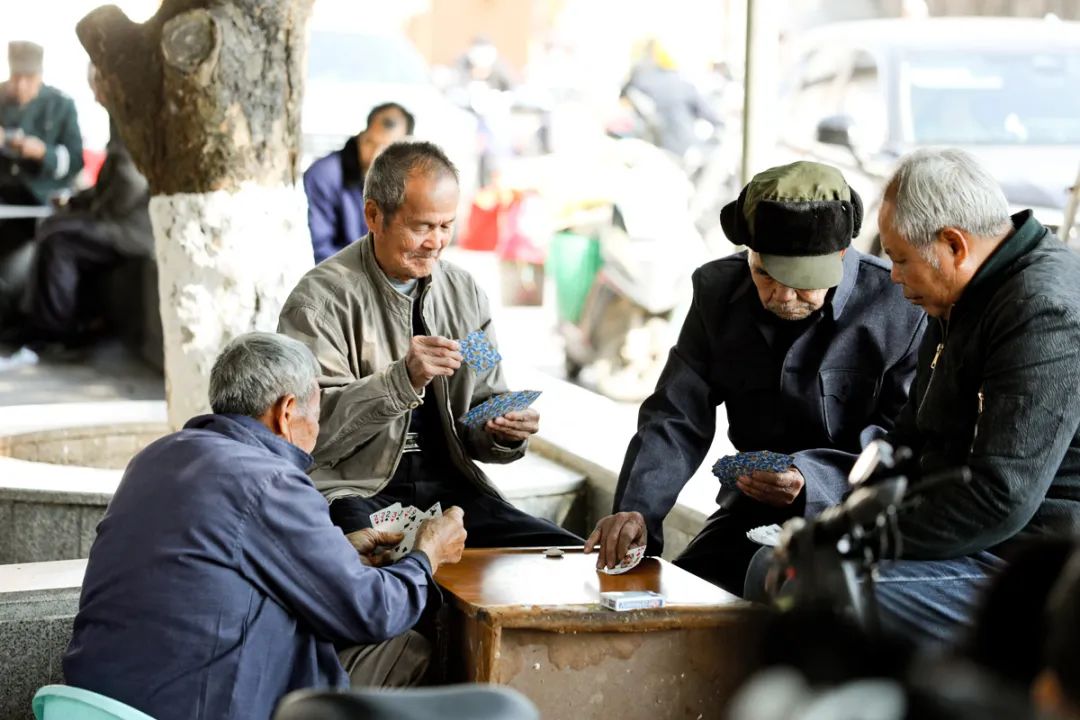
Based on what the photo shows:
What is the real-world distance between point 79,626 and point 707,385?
176 centimetres

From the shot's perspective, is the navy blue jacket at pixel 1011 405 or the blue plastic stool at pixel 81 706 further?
the navy blue jacket at pixel 1011 405

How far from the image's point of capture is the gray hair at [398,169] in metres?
3.92

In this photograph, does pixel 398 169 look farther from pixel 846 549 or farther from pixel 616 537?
pixel 846 549

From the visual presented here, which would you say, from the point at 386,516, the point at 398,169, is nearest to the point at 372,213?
the point at 398,169

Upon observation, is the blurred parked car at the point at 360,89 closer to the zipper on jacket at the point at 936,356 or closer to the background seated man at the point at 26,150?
the background seated man at the point at 26,150

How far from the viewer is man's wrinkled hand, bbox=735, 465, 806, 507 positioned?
11.4 ft

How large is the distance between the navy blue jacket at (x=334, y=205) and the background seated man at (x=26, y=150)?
4579mm

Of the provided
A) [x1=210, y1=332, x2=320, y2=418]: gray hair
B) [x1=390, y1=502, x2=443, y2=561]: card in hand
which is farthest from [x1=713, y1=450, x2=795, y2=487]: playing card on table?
[x1=210, y1=332, x2=320, y2=418]: gray hair

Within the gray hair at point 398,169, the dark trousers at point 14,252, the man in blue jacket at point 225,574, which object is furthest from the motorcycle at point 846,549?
the dark trousers at point 14,252

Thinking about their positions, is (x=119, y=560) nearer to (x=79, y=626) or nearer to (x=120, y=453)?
(x=79, y=626)

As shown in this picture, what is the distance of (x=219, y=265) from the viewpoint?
5.11 m

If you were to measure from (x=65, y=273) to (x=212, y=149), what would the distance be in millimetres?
4588

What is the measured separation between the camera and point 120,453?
19.3ft

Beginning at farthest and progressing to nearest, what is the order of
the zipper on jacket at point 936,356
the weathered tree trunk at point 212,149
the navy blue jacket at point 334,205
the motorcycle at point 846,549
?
the navy blue jacket at point 334,205 < the weathered tree trunk at point 212,149 < the zipper on jacket at point 936,356 < the motorcycle at point 846,549
